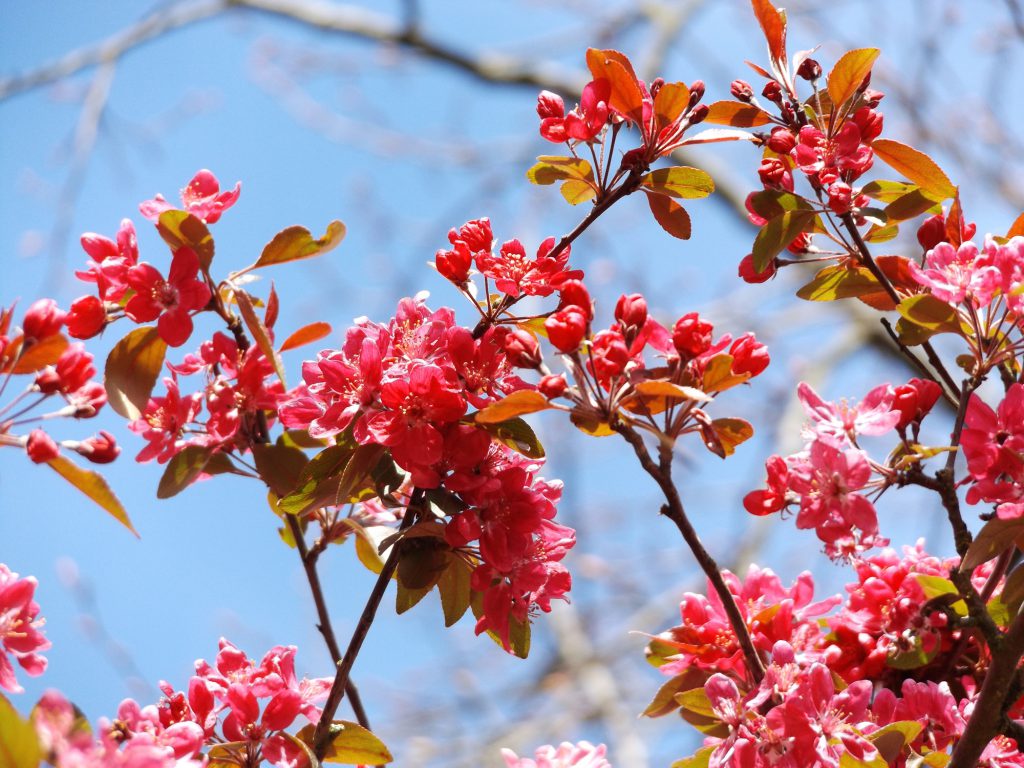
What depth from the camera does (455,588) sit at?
1206mm

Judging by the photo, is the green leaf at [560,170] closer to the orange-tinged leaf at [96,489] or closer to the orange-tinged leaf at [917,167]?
the orange-tinged leaf at [917,167]

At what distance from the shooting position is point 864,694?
1068 millimetres

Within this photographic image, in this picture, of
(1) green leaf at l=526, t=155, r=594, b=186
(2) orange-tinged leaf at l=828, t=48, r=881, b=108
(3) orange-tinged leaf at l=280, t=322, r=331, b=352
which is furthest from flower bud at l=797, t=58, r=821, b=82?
(3) orange-tinged leaf at l=280, t=322, r=331, b=352

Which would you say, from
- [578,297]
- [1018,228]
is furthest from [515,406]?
[1018,228]

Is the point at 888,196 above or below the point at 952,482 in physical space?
above

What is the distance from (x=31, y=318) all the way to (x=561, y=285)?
1.91 feet

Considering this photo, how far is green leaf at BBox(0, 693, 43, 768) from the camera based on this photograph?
2.32 feet

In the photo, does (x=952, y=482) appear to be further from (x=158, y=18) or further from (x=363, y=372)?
(x=158, y=18)

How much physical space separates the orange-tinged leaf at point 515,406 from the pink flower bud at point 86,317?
1.89ft

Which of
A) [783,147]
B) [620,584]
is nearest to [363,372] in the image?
[783,147]

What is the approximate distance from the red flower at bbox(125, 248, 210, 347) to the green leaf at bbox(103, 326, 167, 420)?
35 millimetres

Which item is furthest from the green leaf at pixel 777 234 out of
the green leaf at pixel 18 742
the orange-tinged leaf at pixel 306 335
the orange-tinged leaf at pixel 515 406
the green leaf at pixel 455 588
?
the green leaf at pixel 18 742

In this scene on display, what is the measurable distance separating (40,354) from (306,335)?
421 millimetres

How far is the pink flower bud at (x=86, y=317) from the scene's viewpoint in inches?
48.0
